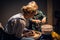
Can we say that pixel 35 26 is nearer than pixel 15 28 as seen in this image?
No

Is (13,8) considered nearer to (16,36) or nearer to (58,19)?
(58,19)

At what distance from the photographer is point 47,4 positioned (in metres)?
2.66

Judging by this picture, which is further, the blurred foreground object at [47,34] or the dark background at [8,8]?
the dark background at [8,8]

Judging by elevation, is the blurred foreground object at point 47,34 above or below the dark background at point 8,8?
below

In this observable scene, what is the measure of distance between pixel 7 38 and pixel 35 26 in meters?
0.48

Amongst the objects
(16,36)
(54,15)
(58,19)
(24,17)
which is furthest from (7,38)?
(54,15)

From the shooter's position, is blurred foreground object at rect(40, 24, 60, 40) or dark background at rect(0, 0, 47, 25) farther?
dark background at rect(0, 0, 47, 25)

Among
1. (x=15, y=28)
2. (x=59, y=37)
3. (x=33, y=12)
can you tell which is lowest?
(x=59, y=37)

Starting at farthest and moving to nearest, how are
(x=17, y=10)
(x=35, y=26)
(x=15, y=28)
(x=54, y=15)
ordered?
(x=17, y=10)
(x=54, y=15)
(x=35, y=26)
(x=15, y=28)

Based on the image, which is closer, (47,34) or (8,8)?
(47,34)

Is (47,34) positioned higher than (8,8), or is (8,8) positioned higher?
(8,8)

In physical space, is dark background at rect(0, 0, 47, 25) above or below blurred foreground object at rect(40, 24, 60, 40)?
above

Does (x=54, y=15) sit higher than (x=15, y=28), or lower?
higher

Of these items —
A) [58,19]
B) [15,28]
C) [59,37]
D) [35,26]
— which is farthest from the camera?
[58,19]
